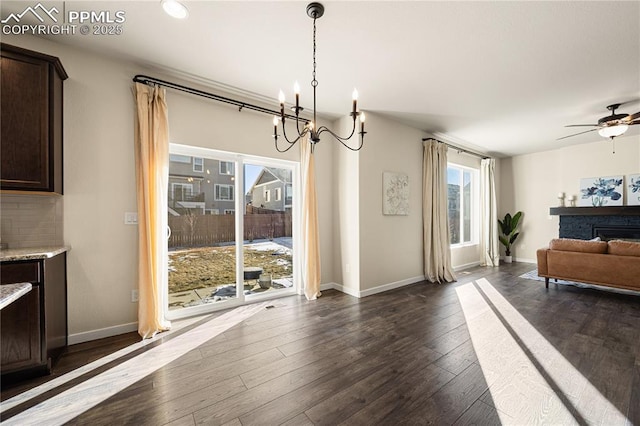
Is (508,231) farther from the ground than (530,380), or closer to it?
farther from the ground

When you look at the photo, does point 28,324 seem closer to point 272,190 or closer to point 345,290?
point 272,190

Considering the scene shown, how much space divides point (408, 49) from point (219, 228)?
2.96 m

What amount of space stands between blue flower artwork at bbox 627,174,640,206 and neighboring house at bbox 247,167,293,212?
693 centimetres

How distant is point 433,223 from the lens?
15.5ft

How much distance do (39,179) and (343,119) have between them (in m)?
3.58

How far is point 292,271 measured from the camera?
13.1ft

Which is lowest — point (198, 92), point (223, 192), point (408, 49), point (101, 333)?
point (101, 333)

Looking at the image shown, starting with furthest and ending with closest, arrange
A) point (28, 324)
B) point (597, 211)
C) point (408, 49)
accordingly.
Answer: point (597, 211), point (408, 49), point (28, 324)

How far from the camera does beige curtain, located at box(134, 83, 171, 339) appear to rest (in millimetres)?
2590

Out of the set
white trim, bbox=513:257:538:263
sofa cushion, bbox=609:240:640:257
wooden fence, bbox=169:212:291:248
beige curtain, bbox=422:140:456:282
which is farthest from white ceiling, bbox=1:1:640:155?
white trim, bbox=513:257:538:263

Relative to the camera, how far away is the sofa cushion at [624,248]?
3.43m

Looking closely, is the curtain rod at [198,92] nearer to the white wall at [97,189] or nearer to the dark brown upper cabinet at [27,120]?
the white wall at [97,189]

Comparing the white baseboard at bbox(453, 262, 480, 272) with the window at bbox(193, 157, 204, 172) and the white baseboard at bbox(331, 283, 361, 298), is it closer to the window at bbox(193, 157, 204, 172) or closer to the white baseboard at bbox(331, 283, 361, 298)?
the white baseboard at bbox(331, 283, 361, 298)

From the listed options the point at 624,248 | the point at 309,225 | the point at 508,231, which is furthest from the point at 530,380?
the point at 508,231
